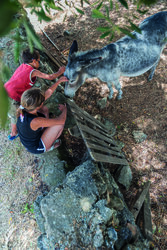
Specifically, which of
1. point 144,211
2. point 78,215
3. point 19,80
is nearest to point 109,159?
point 78,215

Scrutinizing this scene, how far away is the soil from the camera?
3.05 m

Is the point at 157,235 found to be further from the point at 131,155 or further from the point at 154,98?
the point at 154,98

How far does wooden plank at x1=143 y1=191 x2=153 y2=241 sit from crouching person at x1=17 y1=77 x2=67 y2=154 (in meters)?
2.22

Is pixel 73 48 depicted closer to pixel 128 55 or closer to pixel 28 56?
pixel 28 56

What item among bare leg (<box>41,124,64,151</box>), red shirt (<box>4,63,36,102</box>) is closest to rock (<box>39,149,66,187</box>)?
bare leg (<box>41,124,64,151</box>)

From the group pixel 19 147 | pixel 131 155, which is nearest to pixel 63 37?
pixel 19 147

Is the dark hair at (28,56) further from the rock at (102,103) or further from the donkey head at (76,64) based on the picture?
the rock at (102,103)

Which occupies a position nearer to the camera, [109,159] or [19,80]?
[109,159]

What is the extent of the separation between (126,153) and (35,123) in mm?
2430

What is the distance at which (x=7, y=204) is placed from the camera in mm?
3264

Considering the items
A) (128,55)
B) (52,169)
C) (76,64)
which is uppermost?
(76,64)

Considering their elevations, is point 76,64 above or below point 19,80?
below

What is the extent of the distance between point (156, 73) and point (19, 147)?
14.6 feet

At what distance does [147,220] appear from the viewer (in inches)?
122
